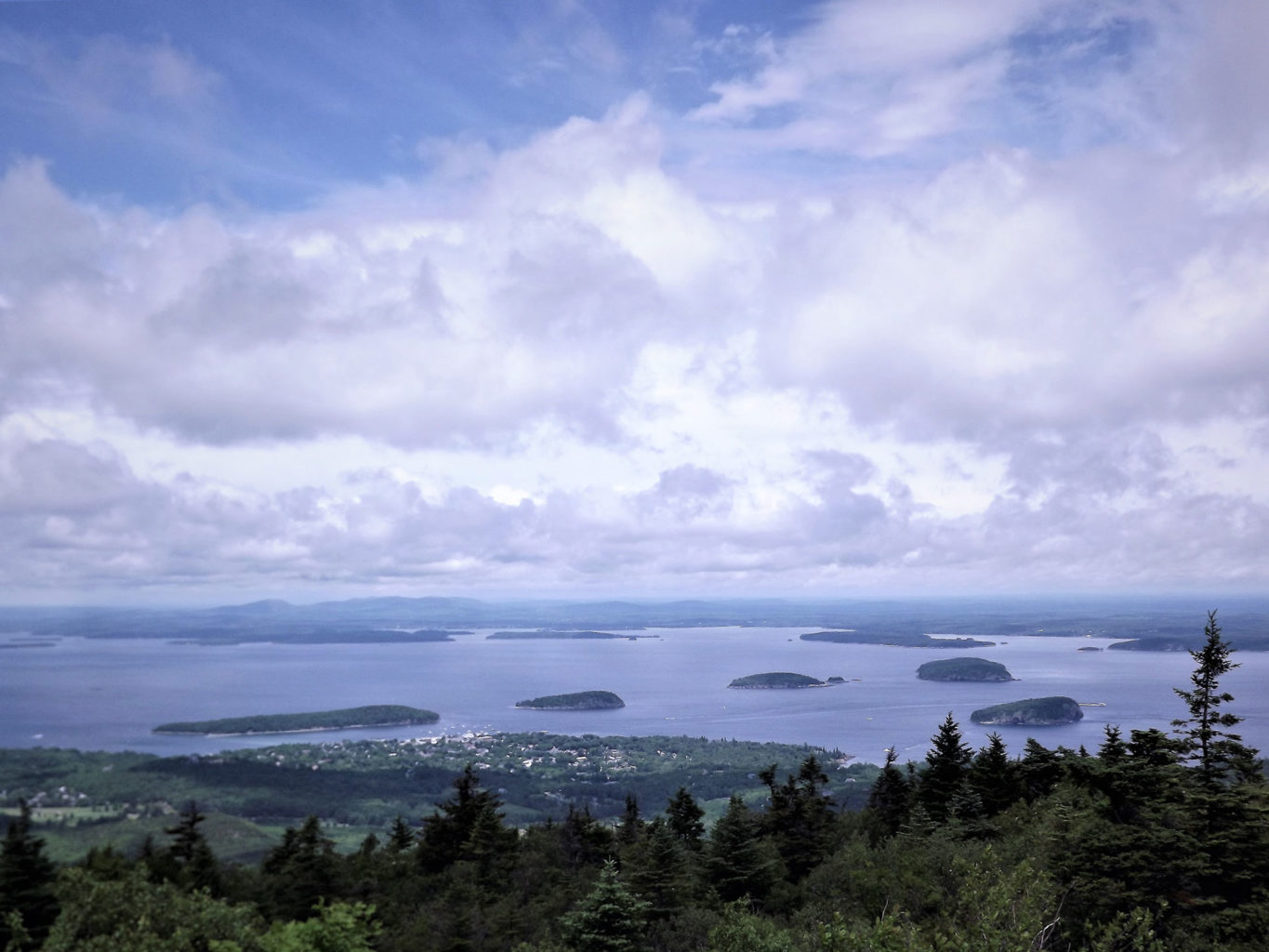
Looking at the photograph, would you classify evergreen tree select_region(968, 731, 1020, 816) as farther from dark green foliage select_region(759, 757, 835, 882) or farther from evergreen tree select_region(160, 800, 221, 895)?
evergreen tree select_region(160, 800, 221, 895)

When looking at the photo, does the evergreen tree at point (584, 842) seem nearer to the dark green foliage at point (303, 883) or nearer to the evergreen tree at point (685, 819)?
the evergreen tree at point (685, 819)

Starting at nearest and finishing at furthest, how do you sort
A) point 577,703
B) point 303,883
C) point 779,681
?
1. point 303,883
2. point 577,703
3. point 779,681

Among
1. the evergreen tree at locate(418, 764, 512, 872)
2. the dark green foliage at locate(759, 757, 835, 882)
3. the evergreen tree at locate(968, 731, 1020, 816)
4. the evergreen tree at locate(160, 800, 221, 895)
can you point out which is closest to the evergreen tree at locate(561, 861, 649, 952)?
the dark green foliage at locate(759, 757, 835, 882)

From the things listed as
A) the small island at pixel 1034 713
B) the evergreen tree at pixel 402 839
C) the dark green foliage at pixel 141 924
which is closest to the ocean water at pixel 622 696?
the small island at pixel 1034 713

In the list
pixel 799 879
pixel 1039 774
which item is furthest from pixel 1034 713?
pixel 799 879

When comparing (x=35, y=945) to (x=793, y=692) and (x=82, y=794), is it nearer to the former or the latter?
(x=82, y=794)

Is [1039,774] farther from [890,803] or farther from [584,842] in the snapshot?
[584,842]
